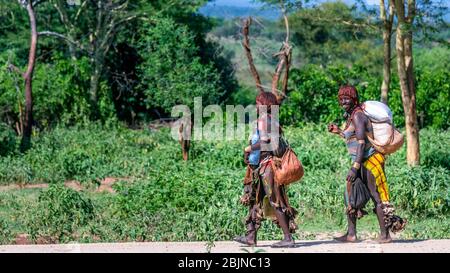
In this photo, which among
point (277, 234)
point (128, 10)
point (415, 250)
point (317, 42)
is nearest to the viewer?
point (415, 250)

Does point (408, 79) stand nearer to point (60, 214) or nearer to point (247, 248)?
point (60, 214)

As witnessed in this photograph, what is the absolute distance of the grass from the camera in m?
10.7

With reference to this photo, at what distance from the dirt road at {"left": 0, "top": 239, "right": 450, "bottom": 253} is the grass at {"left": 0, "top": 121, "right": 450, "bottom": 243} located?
0.79 m

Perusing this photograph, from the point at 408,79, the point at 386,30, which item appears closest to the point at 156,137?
the point at 386,30

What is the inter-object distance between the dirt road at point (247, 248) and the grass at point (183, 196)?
2.60 feet

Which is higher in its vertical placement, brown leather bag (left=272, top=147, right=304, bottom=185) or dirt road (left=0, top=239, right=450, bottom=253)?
brown leather bag (left=272, top=147, right=304, bottom=185)

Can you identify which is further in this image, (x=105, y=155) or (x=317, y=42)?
(x=317, y=42)

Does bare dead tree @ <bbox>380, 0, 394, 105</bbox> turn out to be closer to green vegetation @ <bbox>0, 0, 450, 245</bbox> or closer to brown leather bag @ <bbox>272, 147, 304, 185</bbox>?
green vegetation @ <bbox>0, 0, 450, 245</bbox>

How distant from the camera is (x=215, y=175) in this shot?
43.4ft

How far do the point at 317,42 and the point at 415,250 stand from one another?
29.8 meters

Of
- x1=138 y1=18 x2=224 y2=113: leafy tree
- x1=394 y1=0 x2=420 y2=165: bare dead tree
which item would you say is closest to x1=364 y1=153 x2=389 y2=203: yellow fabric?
x1=394 y1=0 x2=420 y2=165: bare dead tree

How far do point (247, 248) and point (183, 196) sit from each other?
3436 millimetres
